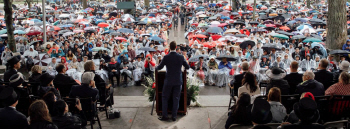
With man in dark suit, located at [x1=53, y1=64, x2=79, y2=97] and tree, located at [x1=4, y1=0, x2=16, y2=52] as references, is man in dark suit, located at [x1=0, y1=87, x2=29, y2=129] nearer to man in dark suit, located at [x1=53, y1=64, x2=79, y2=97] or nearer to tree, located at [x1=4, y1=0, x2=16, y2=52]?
man in dark suit, located at [x1=53, y1=64, x2=79, y2=97]

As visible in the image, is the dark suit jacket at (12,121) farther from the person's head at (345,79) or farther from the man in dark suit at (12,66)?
the person's head at (345,79)

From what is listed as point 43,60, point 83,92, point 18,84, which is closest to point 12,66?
point 18,84

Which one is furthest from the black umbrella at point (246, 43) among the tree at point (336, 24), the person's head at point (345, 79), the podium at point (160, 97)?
the person's head at point (345, 79)

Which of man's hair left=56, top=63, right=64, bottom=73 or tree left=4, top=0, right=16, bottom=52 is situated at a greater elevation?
tree left=4, top=0, right=16, bottom=52

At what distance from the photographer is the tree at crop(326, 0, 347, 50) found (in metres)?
15.2

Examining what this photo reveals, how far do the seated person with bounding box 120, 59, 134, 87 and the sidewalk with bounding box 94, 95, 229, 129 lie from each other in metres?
4.01

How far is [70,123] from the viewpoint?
5.08 metres

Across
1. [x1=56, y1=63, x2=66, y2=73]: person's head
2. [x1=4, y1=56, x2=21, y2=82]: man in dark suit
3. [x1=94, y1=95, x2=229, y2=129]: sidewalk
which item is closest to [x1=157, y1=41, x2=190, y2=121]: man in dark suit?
[x1=94, y1=95, x2=229, y2=129]: sidewalk

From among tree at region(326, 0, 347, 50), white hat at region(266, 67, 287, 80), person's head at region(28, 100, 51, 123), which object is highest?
tree at region(326, 0, 347, 50)

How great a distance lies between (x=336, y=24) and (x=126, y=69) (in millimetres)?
9976

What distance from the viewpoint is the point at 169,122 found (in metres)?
7.32

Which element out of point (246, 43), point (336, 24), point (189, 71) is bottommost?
point (189, 71)

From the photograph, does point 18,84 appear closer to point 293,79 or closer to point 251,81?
point 251,81

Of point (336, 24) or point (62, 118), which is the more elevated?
point (336, 24)
